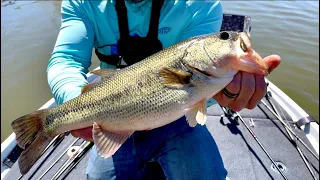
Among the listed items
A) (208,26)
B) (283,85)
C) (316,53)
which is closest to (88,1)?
(208,26)

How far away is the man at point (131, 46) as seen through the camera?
215cm

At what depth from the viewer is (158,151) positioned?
7.21 feet

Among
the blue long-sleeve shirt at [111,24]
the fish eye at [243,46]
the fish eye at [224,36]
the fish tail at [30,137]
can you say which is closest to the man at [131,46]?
the blue long-sleeve shirt at [111,24]

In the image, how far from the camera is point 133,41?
2393mm

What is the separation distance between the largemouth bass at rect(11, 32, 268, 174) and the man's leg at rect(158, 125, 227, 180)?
434mm

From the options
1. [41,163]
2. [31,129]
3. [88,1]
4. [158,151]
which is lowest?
[41,163]

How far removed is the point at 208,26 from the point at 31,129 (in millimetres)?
1453

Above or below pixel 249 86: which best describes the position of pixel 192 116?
below

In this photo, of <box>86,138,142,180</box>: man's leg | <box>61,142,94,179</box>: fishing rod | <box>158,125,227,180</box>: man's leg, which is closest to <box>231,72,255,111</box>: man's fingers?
<box>158,125,227,180</box>: man's leg

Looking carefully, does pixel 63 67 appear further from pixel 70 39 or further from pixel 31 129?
pixel 31 129

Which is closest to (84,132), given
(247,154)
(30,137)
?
(30,137)

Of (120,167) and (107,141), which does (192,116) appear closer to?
(107,141)

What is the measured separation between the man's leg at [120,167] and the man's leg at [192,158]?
0.95 feet

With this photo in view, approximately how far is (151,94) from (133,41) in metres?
0.82
